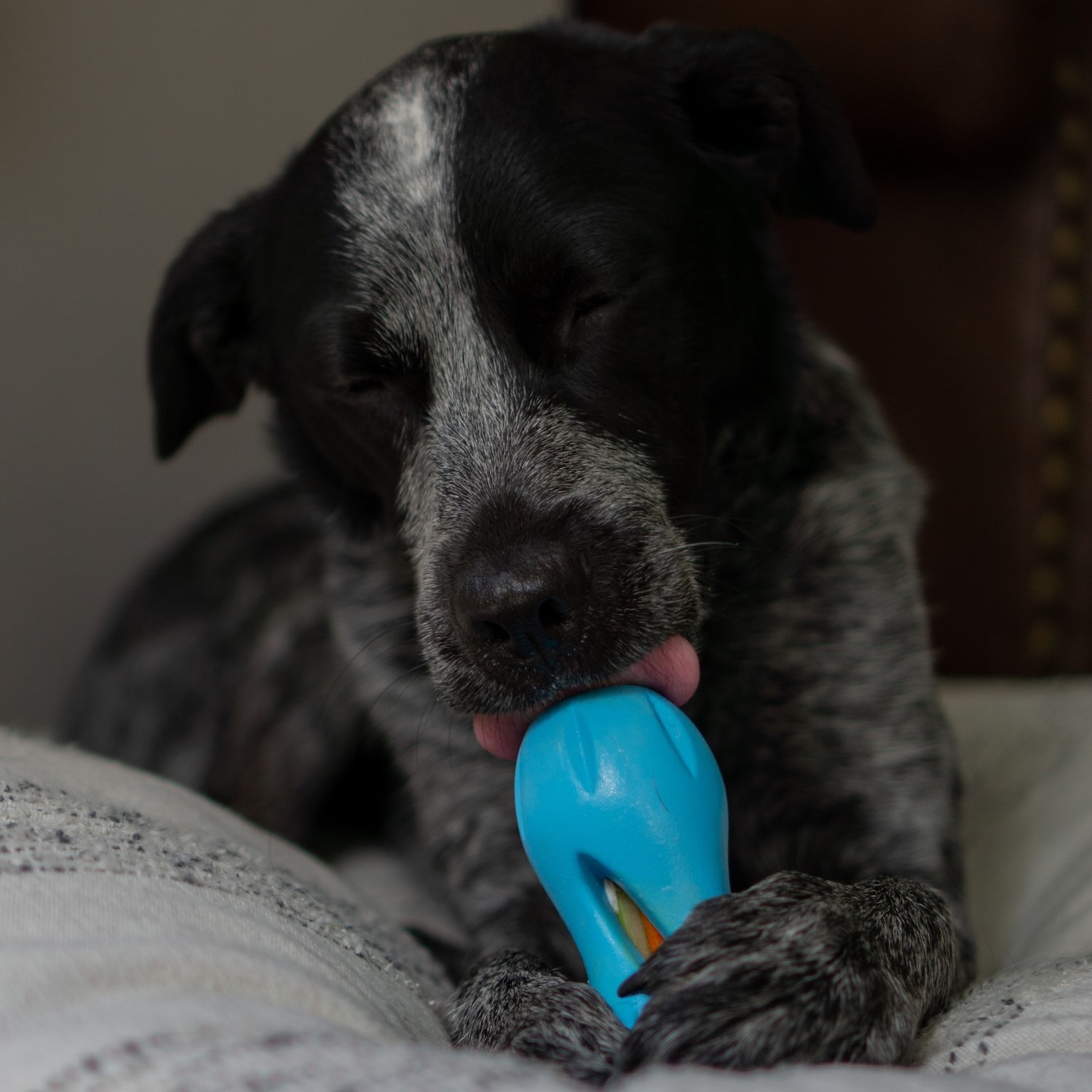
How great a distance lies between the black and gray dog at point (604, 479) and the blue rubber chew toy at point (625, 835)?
5 cm

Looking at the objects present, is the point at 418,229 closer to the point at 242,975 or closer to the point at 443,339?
the point at 443,339

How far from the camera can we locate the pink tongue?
112 cm

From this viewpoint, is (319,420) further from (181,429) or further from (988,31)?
(988,31)

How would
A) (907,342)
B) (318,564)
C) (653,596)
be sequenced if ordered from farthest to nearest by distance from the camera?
(907,342)
(318,564)
(653,596)

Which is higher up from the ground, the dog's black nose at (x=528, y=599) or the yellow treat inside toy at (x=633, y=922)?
the dog's black nose at (x=528, y=599)

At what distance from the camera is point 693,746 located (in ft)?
3.23

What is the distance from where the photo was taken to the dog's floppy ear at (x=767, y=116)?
145 centimetres

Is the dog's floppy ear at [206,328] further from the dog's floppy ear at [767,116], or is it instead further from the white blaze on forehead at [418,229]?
the dog's floppy ear at [767,116]

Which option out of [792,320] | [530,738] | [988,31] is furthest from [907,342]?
[530,738]

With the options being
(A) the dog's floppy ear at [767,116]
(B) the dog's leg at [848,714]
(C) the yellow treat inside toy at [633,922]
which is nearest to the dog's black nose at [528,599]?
(C) the yellow treat inside toy at [633,922]

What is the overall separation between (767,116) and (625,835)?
0.95 meters

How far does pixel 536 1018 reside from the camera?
1.01 meters

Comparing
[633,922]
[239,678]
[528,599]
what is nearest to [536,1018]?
[633,922]

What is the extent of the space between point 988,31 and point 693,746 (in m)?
1.91
